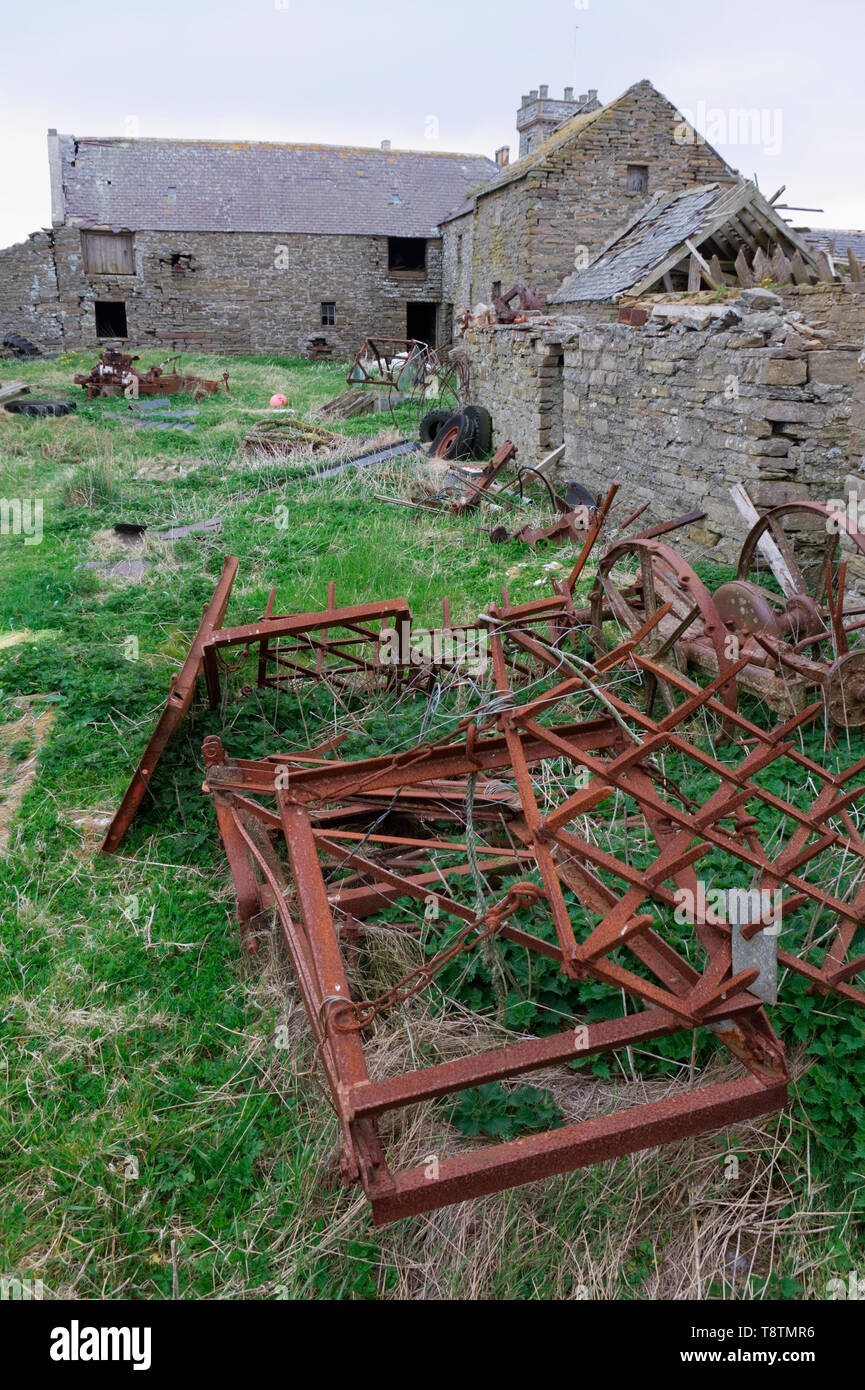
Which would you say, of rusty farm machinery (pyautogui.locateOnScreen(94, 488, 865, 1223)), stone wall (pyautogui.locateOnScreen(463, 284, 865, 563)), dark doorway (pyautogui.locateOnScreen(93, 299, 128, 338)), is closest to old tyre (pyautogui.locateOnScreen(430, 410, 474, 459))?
stone wall (pyautogui.locateOnScreen(463, 284, 865, 563))

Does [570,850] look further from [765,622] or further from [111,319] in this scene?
[111,319]

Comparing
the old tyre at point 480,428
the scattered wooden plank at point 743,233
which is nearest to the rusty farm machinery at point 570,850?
the old tyre at point 480,428

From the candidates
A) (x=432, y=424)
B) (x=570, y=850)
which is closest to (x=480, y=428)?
(x=432, y=424)

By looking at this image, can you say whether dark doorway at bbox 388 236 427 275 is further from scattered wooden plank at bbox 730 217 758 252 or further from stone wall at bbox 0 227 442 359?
scattered wooden plank at bbox 730 217 758 252

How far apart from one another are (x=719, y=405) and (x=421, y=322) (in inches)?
1048

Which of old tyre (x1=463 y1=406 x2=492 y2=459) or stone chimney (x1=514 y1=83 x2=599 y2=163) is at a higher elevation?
stone chimney (x1=514 y1=83 x2=599 y2=163)

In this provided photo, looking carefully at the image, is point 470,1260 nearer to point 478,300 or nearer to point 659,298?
point 659,298

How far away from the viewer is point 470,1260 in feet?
8.59

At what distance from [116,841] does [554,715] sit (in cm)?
249

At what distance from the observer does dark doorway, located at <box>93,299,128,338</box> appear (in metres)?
29.3

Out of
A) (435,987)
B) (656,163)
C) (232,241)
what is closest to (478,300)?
(656,163)

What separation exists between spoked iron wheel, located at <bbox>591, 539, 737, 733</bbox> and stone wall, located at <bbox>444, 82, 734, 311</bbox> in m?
15.1

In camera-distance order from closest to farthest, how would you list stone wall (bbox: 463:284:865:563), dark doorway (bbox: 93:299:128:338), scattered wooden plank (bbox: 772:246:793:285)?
stone wall (bbox: 463:284:865:563) < scattered wooden plank (bbox: 772:246:793:285) < dark doorway (bbox: 93:299:128:338)

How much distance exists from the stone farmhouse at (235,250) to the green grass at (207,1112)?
23.8m
